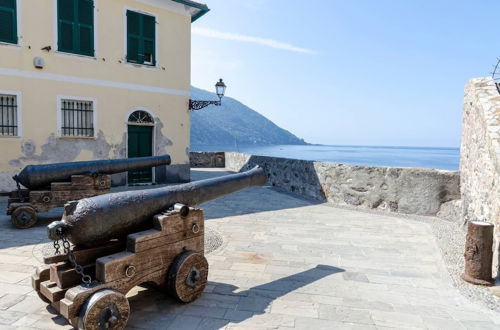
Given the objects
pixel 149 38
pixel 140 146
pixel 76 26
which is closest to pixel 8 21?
pixel 76 26

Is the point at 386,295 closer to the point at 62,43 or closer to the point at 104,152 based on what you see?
the point at 104,152

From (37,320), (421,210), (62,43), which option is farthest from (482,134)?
(62,43)

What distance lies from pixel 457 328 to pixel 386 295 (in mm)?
Answer: 847

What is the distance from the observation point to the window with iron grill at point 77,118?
11.4 m

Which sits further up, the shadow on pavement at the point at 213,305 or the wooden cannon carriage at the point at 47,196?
the wooden cannon carriage at the point at 47,196

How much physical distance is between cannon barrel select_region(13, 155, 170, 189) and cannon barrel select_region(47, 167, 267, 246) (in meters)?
4.27

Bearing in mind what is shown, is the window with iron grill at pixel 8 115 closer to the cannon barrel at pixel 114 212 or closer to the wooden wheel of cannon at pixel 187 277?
the cannon barrel at pixel 114 212

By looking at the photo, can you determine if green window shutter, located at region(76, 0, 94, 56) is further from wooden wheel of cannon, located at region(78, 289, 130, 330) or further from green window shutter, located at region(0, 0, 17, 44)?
wooden wheel of cannon, located at region(78, 289, 130, 330)

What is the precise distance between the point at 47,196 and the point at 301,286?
5.80m

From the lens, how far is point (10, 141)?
1024 cm

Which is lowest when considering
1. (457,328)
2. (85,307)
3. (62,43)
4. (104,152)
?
(457,328)

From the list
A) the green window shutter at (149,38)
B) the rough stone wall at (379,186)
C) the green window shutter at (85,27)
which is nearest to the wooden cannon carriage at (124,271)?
the rough stone wall at (379,186)

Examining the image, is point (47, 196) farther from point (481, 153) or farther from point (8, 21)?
point (481, 153)

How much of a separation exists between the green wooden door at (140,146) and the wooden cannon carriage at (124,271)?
9.91 meters
